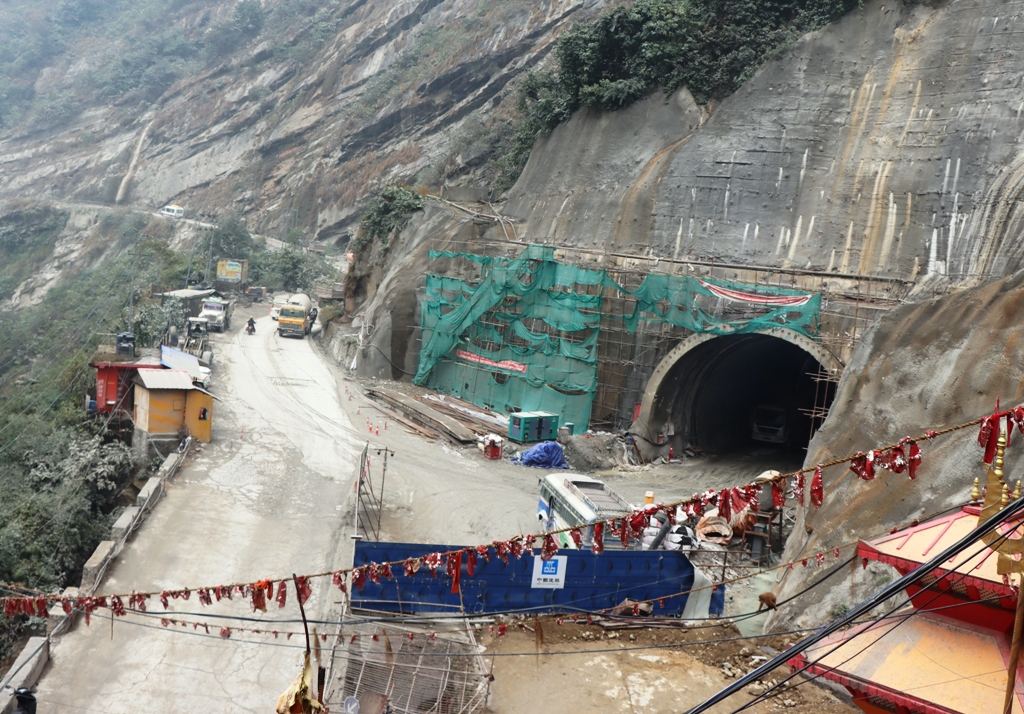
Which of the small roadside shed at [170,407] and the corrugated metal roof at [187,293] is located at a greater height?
the corrugated metal roof at [187,293]

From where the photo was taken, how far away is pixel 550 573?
51.3ft

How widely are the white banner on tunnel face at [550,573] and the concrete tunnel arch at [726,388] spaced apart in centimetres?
1170

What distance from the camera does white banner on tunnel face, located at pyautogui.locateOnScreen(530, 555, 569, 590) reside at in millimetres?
A: 15555

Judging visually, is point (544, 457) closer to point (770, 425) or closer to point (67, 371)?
point (770, 425)

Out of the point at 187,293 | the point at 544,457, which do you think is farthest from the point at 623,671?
the point at 187,293

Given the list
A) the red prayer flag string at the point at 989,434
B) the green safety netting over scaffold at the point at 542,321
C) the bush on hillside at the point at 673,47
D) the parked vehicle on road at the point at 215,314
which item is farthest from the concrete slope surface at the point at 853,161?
the parked vehicle on road at the point at 215,314

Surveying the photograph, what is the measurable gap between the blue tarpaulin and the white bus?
226 inches

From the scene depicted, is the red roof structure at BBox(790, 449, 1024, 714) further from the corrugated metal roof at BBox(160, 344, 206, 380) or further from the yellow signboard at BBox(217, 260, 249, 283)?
the yellow signboard at BBox(217, 260, 249, 283)

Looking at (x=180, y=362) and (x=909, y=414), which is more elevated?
(x=909, y=414)

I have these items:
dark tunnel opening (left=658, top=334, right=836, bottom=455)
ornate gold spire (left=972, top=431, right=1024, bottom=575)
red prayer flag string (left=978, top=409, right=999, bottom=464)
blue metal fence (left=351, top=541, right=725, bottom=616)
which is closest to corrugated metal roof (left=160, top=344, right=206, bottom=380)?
dark tunnel opening (left=658, top=334, right=836, bottom=455)

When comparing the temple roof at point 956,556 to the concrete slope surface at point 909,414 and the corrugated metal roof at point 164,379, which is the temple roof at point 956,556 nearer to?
the concrete slope surface at point 909,414

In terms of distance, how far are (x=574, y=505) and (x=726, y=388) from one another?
48.3 feet

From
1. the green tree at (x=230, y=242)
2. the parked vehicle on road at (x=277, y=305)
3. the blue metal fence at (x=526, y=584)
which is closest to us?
the blue metal fence at (x=526, y=584)

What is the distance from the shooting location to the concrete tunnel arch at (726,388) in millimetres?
27484
